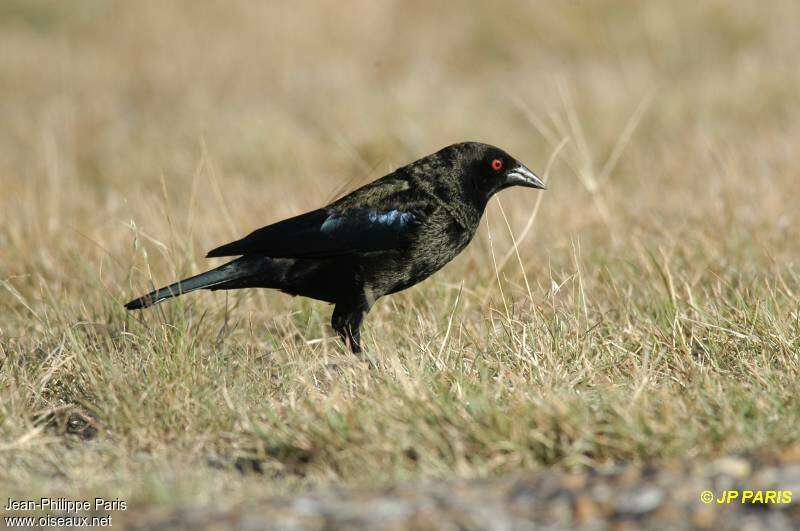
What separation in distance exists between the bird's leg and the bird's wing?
0.79ft

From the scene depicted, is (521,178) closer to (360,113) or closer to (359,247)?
(359,247)

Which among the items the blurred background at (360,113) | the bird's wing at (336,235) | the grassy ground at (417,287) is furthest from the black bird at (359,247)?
the blurred background at (360,113)

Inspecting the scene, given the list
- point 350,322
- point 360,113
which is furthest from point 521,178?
point 360,113

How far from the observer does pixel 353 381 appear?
12.6 feet

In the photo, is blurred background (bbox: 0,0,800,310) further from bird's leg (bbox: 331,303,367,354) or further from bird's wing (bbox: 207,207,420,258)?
bird's leg (bbox: 331,303,367,354)

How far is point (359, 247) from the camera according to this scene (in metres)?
4.50

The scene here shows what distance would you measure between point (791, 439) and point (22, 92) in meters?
10.1

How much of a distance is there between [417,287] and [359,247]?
70 cm

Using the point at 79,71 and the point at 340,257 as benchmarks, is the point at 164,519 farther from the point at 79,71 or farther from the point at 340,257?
the point at 79,71

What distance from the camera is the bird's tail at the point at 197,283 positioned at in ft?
13.8

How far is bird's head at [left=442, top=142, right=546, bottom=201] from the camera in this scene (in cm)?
473

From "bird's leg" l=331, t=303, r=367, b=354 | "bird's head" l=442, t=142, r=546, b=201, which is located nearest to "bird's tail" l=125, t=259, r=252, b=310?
"bird's leg" l=331, t=303, r=367, b=354

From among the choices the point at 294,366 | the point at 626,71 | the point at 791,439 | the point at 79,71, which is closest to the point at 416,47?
the point at 626,71

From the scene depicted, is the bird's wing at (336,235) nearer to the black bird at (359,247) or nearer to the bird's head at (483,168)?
the black bird at (359,247)
